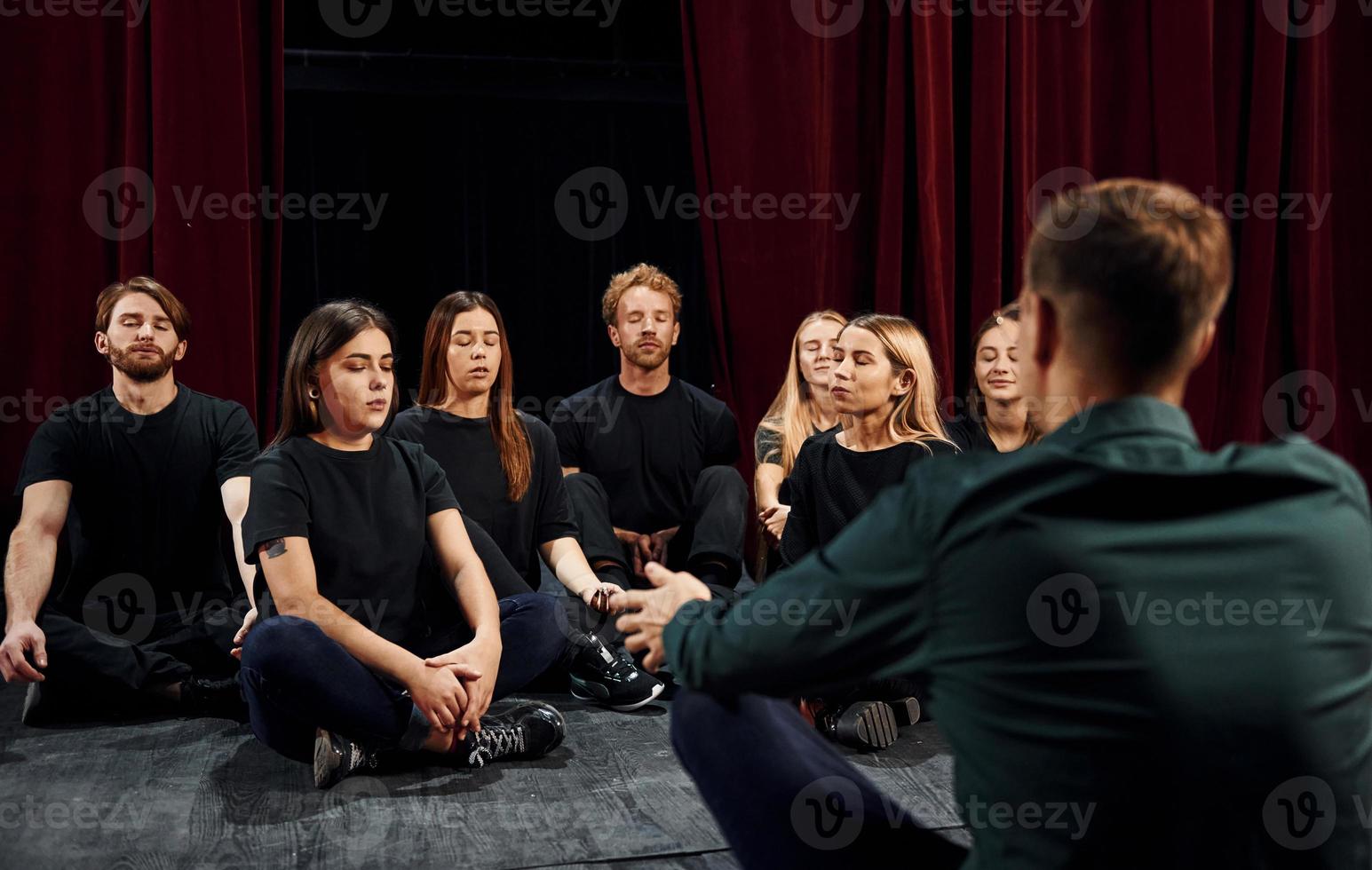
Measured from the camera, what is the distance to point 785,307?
13.3ft

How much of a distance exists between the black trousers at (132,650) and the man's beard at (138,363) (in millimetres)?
512

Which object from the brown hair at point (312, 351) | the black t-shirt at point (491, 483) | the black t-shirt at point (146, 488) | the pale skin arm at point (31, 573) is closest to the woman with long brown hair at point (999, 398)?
the black t-shirt at point (491, 483)

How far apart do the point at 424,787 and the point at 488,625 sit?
0.98 ft

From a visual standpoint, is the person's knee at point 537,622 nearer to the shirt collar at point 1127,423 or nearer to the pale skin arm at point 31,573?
the pale skin arm at point 31,573

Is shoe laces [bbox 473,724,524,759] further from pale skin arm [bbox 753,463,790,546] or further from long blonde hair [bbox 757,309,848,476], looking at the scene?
long blonde hair [bbox 757,309,848,476]

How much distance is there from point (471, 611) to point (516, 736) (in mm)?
244

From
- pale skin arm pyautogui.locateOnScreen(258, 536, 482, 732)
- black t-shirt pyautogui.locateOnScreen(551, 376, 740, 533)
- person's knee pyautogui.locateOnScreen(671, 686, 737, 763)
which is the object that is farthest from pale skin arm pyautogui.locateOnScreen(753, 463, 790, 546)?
person's knee pyautogui.locateOnScreen(671, 686, 737, 763)

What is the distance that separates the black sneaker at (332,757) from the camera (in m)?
2.09

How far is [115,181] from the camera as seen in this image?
11.6ft

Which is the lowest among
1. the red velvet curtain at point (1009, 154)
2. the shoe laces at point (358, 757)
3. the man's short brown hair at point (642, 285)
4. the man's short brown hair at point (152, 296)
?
the shoe laces at point (358, 757)

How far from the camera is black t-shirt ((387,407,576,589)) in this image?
288 centimetres

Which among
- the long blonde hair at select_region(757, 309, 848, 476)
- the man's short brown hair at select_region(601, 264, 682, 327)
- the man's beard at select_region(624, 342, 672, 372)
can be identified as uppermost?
the man's short brown hair at select_region(601, 264, 682, 327)

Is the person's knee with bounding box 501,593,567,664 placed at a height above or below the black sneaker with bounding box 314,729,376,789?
above

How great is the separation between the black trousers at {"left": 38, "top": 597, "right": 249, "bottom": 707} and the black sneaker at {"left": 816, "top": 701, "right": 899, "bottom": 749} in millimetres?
1274
